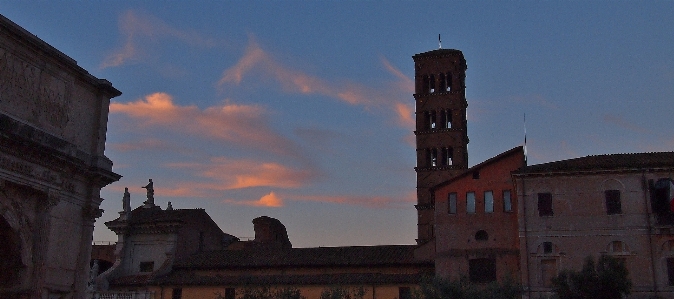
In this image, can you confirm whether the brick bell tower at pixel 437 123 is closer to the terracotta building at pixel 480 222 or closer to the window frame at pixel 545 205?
the terracotta building at pixel 480 222

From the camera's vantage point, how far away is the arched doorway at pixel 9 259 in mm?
21969

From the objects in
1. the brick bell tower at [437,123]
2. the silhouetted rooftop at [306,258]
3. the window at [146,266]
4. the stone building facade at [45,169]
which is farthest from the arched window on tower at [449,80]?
the stone building facade at [45,169]

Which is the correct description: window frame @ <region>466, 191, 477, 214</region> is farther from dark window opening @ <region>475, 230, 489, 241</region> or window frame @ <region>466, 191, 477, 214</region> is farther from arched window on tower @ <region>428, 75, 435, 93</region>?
arched window on tower @ <region>428, 75, 435, 93</region>

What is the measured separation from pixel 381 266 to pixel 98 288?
1776 cm

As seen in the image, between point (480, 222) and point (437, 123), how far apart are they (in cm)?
2092

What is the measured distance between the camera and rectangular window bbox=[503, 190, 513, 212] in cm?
3431

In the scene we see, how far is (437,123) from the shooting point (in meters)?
54.7

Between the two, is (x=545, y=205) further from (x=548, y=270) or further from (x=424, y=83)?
Answer: (x=424, y=83)

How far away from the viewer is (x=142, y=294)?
132 feet

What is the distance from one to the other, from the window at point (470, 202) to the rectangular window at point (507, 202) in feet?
5.22

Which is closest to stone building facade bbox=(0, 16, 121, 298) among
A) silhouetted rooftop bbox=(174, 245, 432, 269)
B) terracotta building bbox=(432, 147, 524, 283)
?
silhouetted rooftop bbox=(174, 245, 432, 269)

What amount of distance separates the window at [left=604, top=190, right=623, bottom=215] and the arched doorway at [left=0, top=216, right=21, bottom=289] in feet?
81.5

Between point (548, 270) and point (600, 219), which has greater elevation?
point (600, 219)

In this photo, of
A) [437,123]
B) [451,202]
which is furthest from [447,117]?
[451,202]
